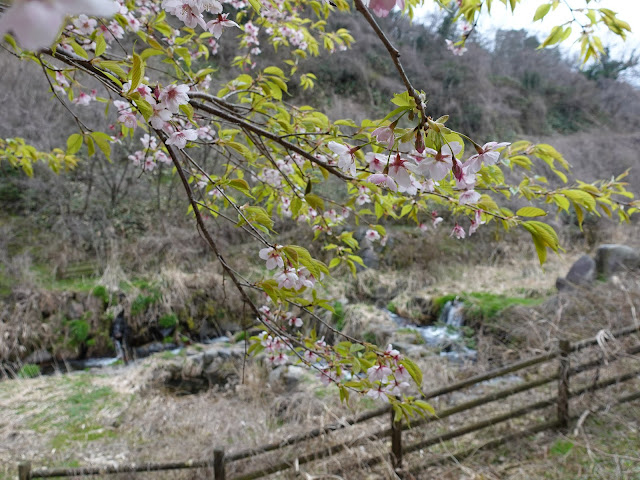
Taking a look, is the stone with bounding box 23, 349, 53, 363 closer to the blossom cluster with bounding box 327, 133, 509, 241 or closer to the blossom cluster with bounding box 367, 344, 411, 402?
the blossom cluster with bounding box 367, 344, 411, 402

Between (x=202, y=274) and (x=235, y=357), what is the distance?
5.39 ft

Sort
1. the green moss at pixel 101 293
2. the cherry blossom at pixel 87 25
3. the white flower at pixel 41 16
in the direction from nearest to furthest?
the white flower at pixel 41 16 → the cherry blossom at pixel 87 25 → the green moss at pixel 101 293

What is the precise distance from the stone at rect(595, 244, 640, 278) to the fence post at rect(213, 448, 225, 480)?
15.2 feet

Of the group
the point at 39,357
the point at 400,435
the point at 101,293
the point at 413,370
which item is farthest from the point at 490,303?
the point at 39,357

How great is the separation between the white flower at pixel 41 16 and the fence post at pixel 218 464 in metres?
1.97

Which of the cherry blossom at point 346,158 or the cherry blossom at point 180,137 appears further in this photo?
the cherry blossom at point 180,137

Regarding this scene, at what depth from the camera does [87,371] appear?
13.4 feet

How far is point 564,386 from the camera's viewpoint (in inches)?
92.6

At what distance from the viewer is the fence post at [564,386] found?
7.59 feet

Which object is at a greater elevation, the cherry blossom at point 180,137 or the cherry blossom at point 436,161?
the cherry blossom at point 180,137

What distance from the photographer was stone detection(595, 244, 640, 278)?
449cm

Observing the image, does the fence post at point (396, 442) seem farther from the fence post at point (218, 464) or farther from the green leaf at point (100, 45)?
the green leaf at point (100, 45)

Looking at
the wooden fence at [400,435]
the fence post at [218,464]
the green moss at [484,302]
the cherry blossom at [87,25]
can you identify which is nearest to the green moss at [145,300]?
the wooden fence at [400,435]

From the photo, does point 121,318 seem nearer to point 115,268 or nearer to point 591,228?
point 115,268
